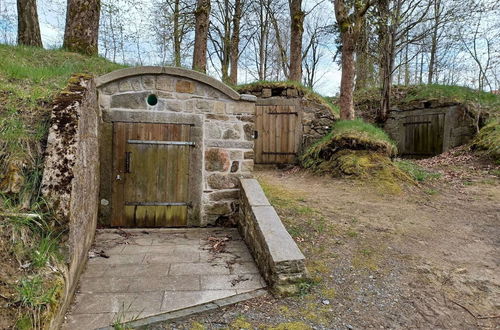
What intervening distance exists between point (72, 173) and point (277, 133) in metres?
7.20

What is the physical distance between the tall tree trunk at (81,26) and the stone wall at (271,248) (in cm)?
604

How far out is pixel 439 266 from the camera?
11.2 ft

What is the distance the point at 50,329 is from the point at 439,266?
12.1ft

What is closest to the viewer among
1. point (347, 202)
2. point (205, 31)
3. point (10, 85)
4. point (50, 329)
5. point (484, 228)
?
point (50, 329)

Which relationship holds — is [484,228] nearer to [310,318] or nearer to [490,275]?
[490,275]

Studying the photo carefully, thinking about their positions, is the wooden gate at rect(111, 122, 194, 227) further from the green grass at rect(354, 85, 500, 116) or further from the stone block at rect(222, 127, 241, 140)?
the green grass at rect(354, 85, 500, 116)

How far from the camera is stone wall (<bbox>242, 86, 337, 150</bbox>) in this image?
30.6 feet

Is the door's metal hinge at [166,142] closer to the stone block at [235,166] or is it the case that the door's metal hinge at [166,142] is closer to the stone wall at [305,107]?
the stone block at [235,166]

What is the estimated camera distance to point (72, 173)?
2.54 metres

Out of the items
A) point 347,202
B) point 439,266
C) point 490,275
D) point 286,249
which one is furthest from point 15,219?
point 347,202

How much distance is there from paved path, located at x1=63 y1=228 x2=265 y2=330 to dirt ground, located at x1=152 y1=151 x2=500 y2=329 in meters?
0.27

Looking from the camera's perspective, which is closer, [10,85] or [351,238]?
[10,85]

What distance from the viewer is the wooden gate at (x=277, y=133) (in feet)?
30.4

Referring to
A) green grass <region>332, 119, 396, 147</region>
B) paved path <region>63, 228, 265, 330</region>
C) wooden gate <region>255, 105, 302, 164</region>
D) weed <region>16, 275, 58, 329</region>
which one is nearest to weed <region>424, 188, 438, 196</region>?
green grass <region>332, 119, 396, 147</region>
